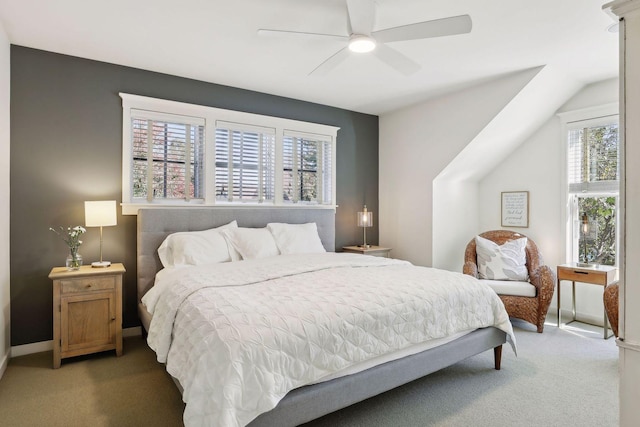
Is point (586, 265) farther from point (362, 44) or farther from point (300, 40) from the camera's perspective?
point (300, 40)

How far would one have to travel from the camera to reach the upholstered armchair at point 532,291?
3.73 metres

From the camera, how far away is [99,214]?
3.15 meters

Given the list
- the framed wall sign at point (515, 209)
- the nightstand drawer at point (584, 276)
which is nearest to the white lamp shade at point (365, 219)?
the framed wall sign at point (515, 209)

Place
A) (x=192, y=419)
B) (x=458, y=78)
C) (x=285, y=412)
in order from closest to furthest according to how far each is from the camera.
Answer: (x=192, y=419) → (x=285, y=412) → (x=458, y=78)

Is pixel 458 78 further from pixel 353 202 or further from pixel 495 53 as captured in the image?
pixel 353 202

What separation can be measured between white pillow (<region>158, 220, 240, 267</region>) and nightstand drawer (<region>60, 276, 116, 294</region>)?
1.56 ft

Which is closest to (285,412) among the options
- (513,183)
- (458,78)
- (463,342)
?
(463,342)

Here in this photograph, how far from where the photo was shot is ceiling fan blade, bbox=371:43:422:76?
2750 millimetres

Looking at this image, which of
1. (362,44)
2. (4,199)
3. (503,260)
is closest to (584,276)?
(503,260)

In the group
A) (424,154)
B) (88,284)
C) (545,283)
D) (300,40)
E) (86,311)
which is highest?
(300,40)

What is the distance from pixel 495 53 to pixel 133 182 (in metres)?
3.65

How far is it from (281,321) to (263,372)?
27 centimetres

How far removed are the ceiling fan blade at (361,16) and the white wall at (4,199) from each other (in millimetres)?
2694

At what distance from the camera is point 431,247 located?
4.71 meters
